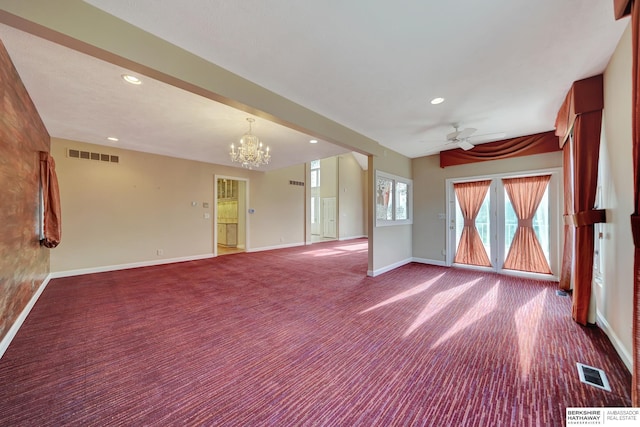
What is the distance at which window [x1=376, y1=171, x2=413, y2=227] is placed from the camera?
479cm

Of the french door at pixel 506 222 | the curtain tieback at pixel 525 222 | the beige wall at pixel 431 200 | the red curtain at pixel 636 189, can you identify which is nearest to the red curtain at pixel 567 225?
the french door at pixel 506 222

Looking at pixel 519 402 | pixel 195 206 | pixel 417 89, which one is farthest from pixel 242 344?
pixel 195 206

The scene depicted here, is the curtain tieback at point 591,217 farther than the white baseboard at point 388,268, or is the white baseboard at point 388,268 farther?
the white baseboard at point 388,268

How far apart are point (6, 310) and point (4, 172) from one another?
4.27ft

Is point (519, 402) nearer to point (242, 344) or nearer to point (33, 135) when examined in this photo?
point (242, 344)

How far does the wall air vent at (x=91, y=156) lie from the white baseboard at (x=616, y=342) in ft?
26.2

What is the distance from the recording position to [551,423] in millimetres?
1395

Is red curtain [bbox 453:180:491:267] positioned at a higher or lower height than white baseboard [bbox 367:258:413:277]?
higher

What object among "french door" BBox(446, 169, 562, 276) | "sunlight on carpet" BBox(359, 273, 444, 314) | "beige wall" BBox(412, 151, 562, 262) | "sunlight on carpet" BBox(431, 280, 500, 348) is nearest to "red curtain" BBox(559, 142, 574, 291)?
"french door" BBox(446, 169, 562, 276)

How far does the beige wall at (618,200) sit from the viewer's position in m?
1.90

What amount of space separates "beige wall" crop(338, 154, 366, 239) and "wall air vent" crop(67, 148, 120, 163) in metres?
7.68

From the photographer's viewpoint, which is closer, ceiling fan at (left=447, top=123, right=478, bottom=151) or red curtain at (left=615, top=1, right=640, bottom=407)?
red curtain at (left=615, top=1, right=640, bottom=407)

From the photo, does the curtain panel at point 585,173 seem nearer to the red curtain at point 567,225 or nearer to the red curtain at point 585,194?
the red curtain at point 585,194

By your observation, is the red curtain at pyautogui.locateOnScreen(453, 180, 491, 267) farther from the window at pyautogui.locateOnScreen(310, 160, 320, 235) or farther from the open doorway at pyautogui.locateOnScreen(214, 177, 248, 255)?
the window at pyautogui.locateOnScreen(310, 160, 320, 235)
